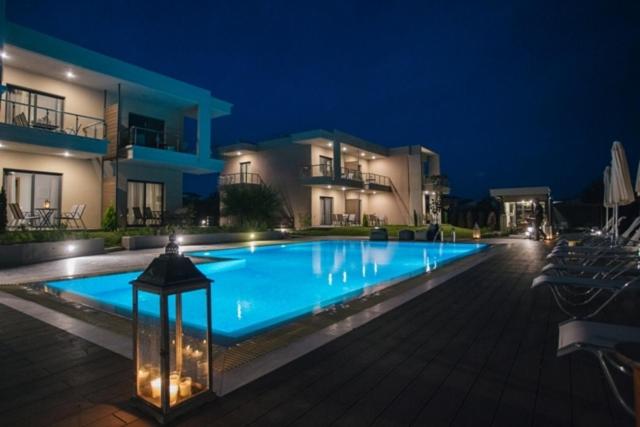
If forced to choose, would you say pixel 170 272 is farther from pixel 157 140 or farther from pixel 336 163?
pixel 336 163

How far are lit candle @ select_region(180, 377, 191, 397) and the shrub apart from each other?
508 inches

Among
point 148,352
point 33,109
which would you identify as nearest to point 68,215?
point 33,109

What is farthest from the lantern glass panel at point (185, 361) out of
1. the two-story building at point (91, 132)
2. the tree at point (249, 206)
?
the tree at point (249, 206)

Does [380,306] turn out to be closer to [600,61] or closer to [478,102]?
[600,61]

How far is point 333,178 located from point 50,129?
13441 mm

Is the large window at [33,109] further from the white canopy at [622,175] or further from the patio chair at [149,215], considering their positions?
the white canopy at [622,175]

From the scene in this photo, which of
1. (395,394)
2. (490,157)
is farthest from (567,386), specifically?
(490,157)

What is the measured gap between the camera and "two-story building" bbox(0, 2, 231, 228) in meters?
11.4

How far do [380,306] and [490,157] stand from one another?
80.7 meters

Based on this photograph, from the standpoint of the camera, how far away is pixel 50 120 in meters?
12.6

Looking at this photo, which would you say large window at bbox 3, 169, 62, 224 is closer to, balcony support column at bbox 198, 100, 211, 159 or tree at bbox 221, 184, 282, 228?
balcony support column at bbox 198, 100, 211, 159

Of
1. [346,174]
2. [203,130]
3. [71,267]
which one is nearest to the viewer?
[71,267]

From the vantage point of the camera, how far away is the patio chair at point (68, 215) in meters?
11.8

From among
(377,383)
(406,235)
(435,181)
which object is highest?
(435,181)
